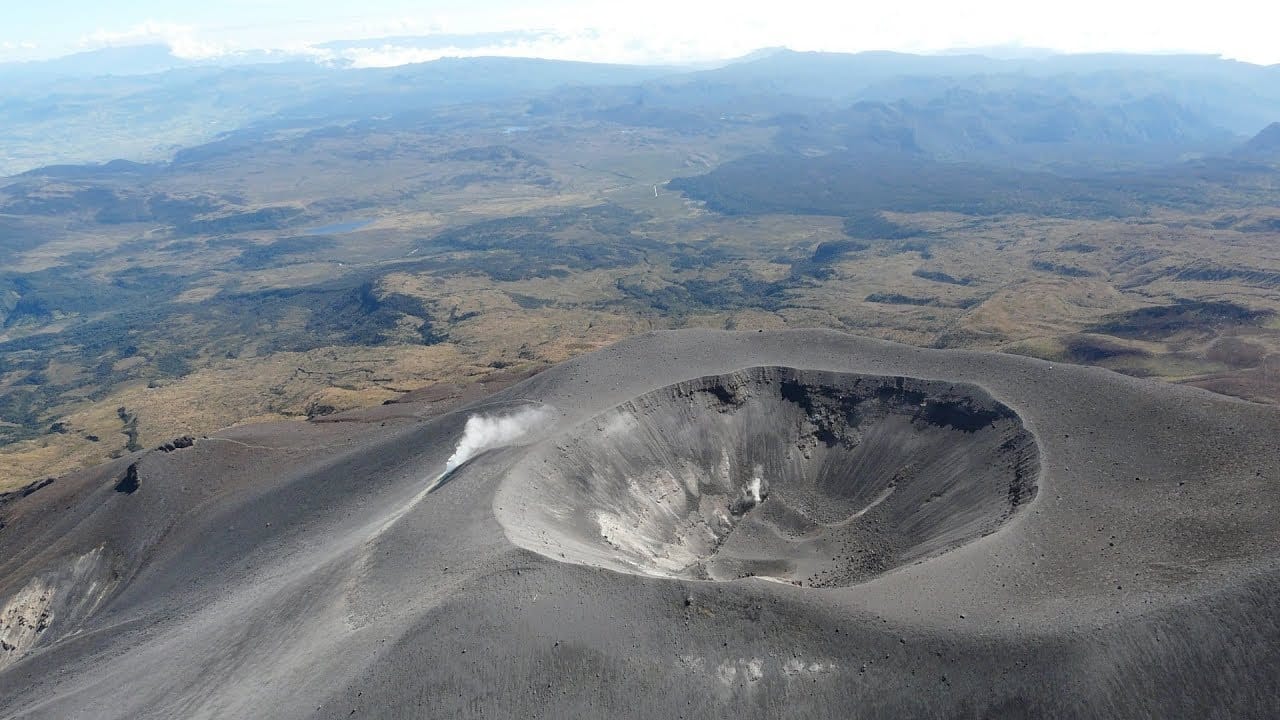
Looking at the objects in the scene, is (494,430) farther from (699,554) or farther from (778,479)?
(778,479)

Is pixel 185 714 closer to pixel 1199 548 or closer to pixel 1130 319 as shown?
pixel 1199 548

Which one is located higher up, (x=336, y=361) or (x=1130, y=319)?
(x=1130, y=319)

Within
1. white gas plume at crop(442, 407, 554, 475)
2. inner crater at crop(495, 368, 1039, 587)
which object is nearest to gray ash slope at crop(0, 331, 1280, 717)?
inner crater at crop(495, 368, 1039, 587)

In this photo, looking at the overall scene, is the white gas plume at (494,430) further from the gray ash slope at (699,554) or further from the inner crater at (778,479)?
the inner crater at (778,479)

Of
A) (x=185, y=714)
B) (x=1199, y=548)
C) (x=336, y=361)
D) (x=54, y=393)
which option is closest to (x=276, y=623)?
(x=185, y=714)

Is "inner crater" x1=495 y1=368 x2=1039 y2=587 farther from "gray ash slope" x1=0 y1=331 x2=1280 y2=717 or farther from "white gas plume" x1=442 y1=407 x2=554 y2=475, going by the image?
"white gas plume" x1=442 y1=407 x2=554 y2=475
